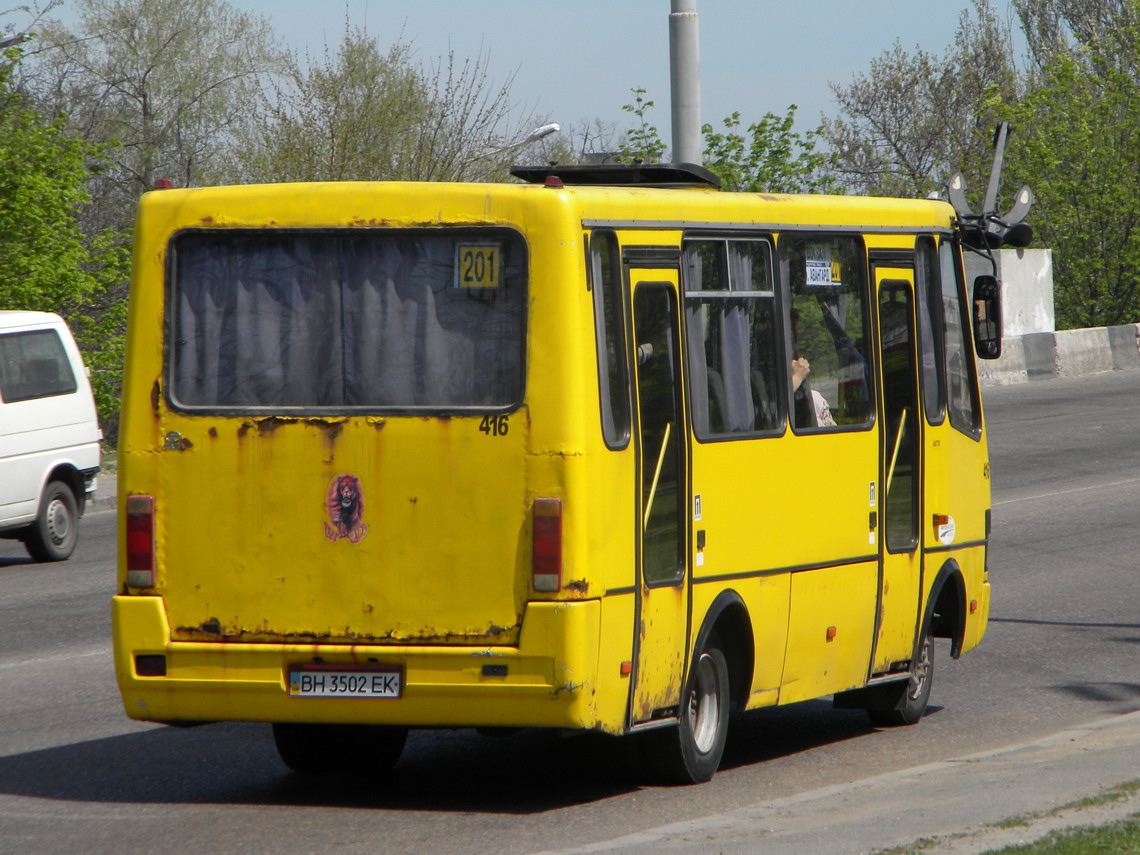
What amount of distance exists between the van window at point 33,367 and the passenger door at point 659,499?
35.4 ft

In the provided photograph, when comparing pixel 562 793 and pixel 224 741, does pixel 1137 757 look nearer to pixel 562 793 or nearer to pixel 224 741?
pixel 562 793

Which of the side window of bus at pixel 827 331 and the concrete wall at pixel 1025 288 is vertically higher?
the concrete wall at pixel 1025 288

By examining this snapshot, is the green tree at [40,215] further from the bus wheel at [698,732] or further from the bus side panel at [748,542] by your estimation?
the bus wheel at [698,732]

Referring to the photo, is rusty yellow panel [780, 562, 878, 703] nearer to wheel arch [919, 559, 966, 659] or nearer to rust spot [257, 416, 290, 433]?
wheel arch [919, 559, 966, 659]

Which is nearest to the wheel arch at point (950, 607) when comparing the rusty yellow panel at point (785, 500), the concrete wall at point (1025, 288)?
the rusty yellow panel at point (785, 500)

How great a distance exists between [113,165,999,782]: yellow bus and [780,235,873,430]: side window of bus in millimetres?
506

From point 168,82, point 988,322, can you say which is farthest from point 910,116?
point 988,322

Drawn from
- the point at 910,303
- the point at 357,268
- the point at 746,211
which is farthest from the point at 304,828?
the point at 910,303

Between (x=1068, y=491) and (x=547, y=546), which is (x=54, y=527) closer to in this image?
(x=1068, y=491)

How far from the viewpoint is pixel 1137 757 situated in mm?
7832

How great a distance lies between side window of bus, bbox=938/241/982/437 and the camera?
10156 millimetres

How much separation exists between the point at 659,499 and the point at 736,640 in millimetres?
1039

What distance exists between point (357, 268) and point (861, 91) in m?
55.6

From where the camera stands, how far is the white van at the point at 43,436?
17.0 metres
